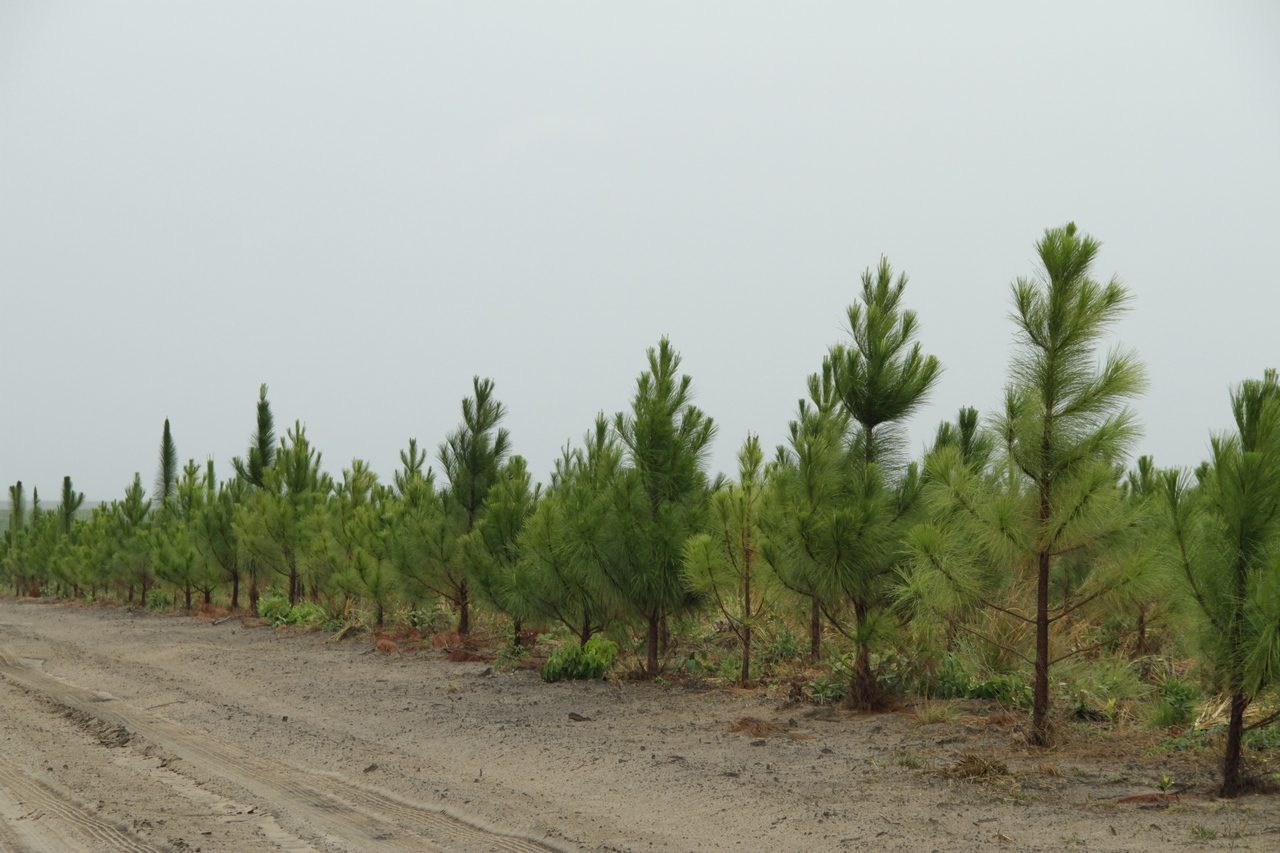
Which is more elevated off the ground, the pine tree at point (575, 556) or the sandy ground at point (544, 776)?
the pine tree at point (575, 556)

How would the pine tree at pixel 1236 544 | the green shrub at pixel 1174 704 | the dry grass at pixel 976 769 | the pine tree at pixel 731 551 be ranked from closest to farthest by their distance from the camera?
the pine tree at pixel 1236 544 < the dry grass at pixel 976 769 < the green shrub at pixel 1174 704 < the pine tree at pixel 731 551

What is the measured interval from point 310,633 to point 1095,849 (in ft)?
55.2

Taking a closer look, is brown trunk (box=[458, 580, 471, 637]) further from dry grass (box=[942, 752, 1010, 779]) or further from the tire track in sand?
dry grass (box=[942, 752, 1010, 779])

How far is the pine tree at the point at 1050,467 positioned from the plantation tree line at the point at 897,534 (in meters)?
0.02

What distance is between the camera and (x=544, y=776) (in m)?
7.86

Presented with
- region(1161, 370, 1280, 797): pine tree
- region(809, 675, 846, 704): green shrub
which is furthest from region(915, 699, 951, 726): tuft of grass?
region(1161, 370, 1280, 797): pine tree

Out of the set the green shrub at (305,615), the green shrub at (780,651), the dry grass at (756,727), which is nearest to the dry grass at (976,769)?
the dry grass at (756,727)

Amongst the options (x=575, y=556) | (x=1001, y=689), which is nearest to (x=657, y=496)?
(x=575, y=556)

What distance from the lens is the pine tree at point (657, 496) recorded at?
12.0m

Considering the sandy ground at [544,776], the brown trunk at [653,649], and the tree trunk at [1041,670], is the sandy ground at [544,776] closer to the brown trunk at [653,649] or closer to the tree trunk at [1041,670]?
the tree trunk at [1041,670]

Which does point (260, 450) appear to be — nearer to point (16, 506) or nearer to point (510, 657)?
point (510, 657)

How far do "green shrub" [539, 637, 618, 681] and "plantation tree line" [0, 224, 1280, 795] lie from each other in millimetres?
115

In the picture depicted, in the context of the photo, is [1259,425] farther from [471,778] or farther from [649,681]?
[649,681]

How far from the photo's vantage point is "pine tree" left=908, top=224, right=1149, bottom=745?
7.74m
